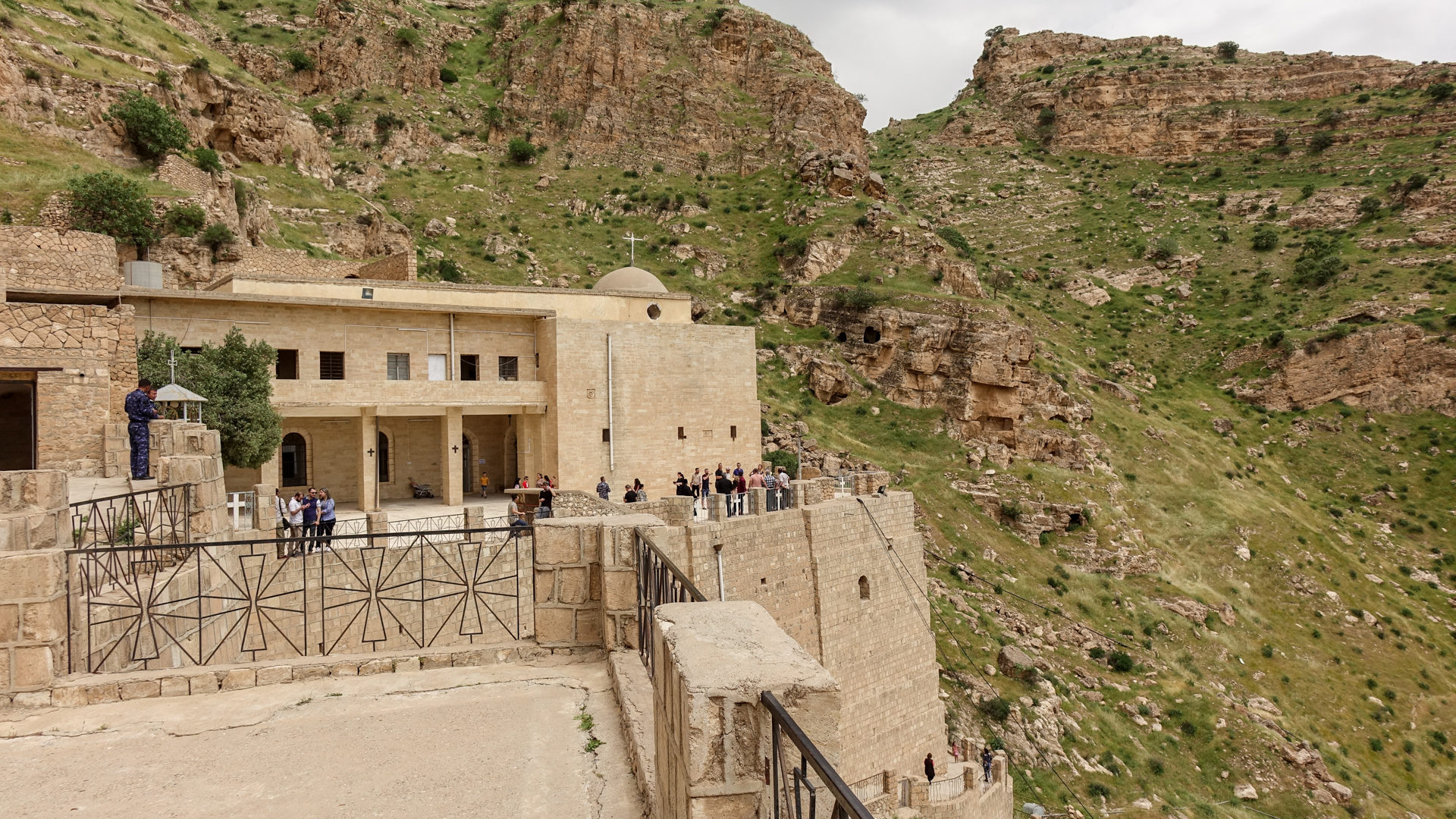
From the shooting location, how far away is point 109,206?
2392cm

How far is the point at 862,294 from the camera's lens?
36625 mm

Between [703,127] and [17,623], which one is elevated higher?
[703,127]

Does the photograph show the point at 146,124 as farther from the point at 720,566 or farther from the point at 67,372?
the point at 720,566

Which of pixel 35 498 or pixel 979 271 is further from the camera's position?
pixel 979 271

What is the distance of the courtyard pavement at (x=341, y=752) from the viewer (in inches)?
152

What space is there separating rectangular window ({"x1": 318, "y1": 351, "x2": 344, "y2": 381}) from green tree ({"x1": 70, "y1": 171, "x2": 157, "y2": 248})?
9074mm

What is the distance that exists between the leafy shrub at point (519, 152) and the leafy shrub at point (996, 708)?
146 ft

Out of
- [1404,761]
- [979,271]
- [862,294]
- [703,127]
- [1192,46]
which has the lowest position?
[1404,761]

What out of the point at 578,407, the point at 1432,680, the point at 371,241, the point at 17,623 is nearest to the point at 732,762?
the point at 17,623

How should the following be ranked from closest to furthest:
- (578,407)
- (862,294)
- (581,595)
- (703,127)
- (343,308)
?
(581,595)
(343,308)
(578,407)
(862,294)
(703,127)

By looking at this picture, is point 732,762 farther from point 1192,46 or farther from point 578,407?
point 1192,46

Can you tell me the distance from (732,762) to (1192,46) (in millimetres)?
89068

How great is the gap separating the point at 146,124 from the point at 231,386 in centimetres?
1855

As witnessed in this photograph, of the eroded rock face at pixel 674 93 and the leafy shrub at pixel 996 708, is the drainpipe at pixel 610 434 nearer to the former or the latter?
the leafy shrub at pixel 996 708
